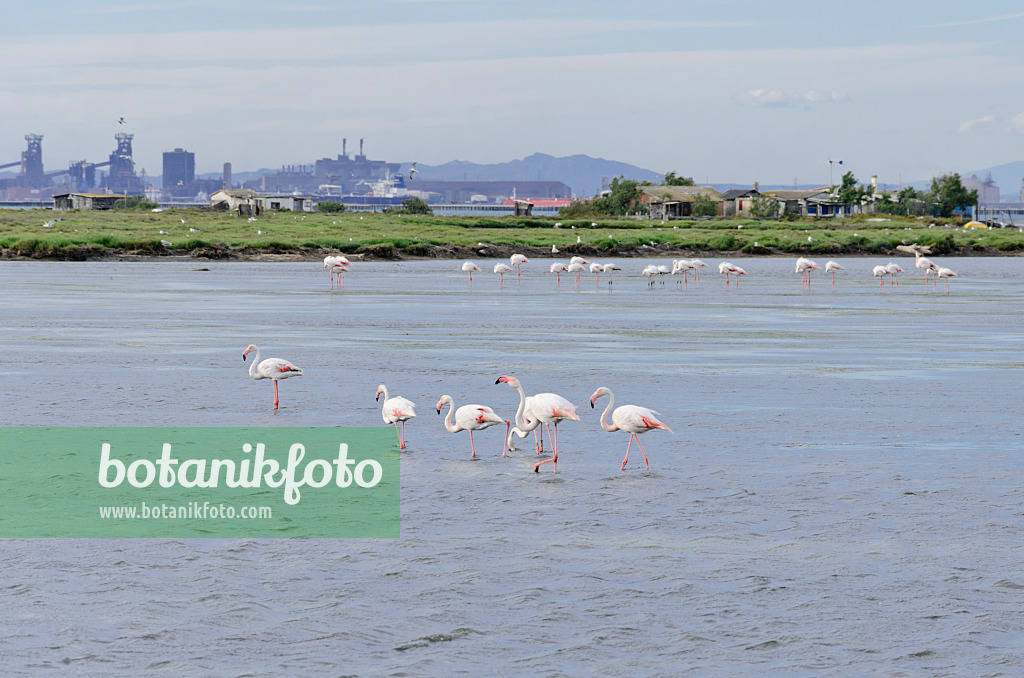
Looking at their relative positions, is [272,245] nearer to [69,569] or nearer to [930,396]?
[930,396]

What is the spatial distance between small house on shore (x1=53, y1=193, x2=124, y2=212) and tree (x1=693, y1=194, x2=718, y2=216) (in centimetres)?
6901

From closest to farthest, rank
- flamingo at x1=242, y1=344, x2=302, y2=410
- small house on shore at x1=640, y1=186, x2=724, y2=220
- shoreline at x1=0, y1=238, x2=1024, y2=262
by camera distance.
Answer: flamingo at x1=242, y1=344, x2=302, y2=410 < shoreline at x1=0, y1=238, x2=1024, y2=262 < small house on shore at x1=640, y1=186, x2=724, y2=220

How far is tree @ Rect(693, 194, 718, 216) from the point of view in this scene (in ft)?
A: 469

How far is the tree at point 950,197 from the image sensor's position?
149875 mm

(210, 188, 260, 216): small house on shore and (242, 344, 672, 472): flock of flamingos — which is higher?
(210, 188, 260, 216): small house on shore

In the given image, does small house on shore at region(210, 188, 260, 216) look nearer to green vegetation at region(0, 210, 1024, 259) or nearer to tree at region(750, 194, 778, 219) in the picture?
green vegetation at region(0, 210, 1024, 259)

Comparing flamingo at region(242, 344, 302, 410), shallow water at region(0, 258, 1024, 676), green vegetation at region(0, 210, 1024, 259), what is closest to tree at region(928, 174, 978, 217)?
green vegetation at region(0, 210, 1024, 259)

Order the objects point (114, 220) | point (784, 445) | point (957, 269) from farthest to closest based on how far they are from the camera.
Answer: point (114, 220) → point (957, 269) → point (784, 445)

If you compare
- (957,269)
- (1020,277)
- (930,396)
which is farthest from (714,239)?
(930,396)

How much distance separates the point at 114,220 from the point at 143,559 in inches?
3718

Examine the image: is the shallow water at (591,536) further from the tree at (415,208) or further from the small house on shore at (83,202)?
the small house on shore at (83,202)

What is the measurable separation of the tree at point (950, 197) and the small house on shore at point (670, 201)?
2694cm

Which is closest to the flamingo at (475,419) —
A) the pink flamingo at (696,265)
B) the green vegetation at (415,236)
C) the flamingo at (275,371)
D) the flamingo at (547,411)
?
the flamingo at (547,411)

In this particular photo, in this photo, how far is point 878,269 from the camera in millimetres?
54062
